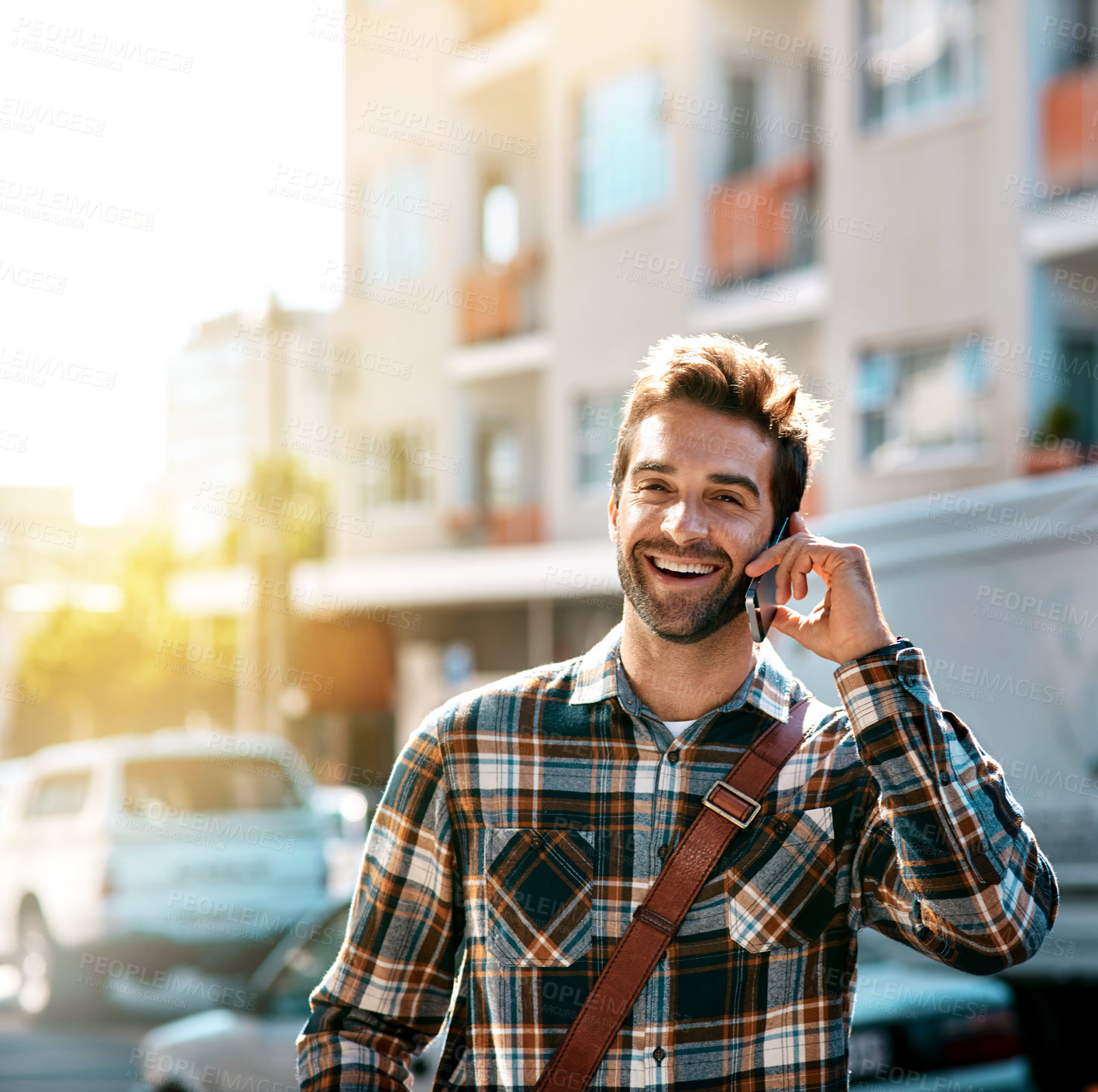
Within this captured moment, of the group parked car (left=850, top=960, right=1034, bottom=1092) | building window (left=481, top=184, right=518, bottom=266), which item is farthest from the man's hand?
building window (left=481, top=184, right=518, bottom=266)

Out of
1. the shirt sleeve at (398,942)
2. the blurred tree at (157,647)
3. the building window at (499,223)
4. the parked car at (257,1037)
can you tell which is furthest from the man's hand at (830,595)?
the blurred tree at (157,647)

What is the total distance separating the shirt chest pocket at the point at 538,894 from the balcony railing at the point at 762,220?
13.9 metres

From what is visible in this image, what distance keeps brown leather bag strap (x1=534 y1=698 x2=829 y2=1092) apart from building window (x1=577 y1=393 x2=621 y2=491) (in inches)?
639

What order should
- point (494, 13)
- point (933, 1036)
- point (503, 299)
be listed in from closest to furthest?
1. point (933, 1036)
2. point (503, 299)
3. point (494, 13)

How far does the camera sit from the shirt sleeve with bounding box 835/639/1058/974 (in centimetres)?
183

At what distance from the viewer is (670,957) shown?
195 centimetres

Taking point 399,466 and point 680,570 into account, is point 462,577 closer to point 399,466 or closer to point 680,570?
point 399,466

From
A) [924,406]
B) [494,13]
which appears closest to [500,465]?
[494,13]

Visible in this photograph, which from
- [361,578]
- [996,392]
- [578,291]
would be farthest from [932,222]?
[361,578]

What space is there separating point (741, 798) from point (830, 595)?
→ 0.30 m

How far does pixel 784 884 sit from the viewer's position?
1951 millimetres

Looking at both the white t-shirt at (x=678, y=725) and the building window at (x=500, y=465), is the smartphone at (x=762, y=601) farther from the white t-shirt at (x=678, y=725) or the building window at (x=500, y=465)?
the building window at (x=500, y=465)

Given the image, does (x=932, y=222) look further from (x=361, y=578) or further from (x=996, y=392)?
(x=361, y=578)

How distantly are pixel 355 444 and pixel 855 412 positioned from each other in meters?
11.0
